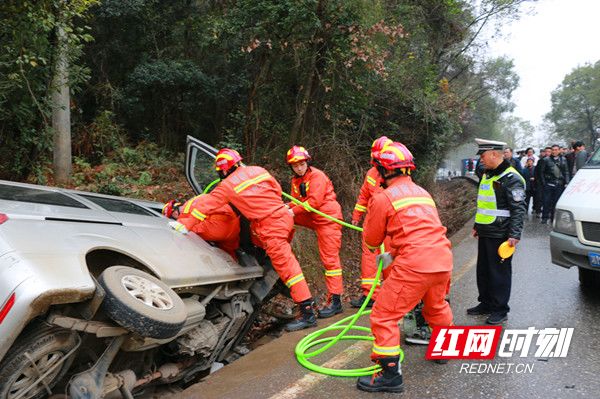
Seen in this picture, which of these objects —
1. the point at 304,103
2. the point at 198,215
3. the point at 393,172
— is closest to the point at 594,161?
the point at 393,172

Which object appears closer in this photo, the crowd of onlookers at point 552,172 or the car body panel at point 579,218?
the car body panel at point 579,218

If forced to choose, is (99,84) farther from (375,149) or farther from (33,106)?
(375,149)

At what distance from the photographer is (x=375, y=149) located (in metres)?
4.81

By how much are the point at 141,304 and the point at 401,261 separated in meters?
1.65

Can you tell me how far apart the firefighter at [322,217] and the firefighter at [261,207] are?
0.87 metres

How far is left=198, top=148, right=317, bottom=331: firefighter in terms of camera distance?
442 centimetres

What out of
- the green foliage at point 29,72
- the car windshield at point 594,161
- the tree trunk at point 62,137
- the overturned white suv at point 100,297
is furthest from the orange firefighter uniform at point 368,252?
the tree trunk at point 62,137

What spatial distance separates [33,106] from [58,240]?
5822 millimetres

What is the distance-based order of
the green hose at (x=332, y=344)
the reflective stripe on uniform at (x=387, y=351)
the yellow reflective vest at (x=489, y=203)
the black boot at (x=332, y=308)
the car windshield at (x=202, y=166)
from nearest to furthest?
the reflective stripe on uniform at (x=387, y=351) → the green hose at (x=332, y=344) → the yellow reflective vest at (x=489, y=203) → the car windshield at (x=202, y=166) → the black boot at (x=332, y=308)

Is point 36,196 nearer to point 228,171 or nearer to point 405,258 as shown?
point 228,171

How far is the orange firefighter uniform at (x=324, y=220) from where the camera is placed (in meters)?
5.52

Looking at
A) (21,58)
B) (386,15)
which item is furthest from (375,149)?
(386,15)

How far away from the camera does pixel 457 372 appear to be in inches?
138

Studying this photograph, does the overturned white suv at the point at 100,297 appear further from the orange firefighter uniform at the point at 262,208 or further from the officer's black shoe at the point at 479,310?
the officer's black shoe at the point at 479,310
